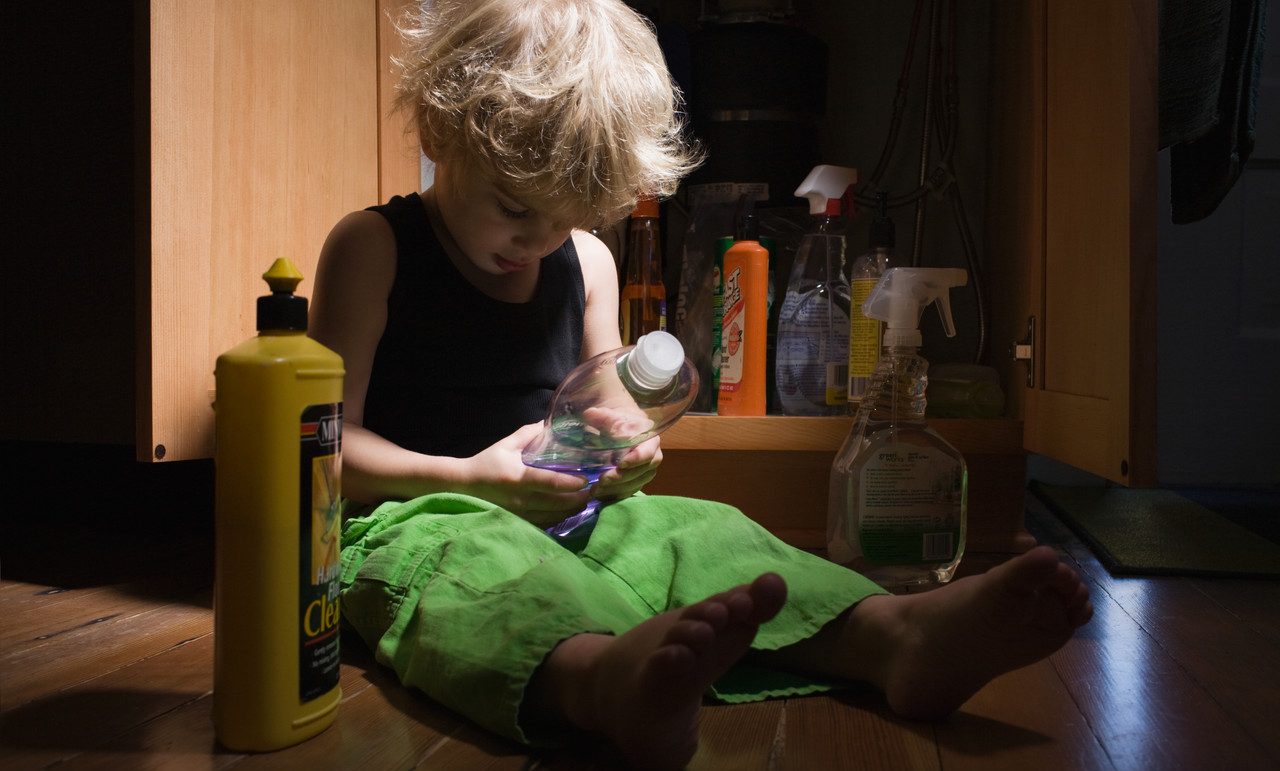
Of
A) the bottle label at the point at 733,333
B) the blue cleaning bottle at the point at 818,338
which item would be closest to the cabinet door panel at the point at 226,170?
the bottle label at the point at 733,333

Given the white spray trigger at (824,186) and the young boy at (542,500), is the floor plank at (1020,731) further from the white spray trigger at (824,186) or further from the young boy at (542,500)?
the white spray trigger at (824,186)

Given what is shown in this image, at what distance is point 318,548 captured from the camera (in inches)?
22.4

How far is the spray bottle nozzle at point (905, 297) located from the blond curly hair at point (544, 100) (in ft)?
0.88

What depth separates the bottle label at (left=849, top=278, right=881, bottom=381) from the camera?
1214 mm

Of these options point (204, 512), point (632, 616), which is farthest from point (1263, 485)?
point (204, 512)

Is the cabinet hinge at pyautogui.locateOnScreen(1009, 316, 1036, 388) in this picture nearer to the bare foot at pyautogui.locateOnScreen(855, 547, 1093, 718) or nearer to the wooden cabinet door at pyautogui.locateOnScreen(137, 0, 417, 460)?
the bare foot at pyautogui.locateOnScreen(855, 547, 1093, 718)

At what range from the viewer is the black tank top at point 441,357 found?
96cm

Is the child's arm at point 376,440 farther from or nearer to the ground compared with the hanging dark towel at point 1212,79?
nearer to the ground

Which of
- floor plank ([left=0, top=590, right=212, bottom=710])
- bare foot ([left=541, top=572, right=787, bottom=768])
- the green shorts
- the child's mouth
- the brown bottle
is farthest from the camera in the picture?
the brown bottle

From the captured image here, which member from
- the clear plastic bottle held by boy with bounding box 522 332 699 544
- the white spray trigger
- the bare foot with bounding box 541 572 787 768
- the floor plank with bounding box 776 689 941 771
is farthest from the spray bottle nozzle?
the bare foot with bounding box 541 572 787 768

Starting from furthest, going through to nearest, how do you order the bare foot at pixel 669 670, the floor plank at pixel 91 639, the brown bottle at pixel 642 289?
1. the brown bottle at pixel 642 289
2. the floor plank at pixel 91 639
3. the bare foot at pixel 669 670

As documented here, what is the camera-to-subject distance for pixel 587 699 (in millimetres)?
546

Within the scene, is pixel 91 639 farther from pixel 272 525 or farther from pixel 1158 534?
pixel 1158 534

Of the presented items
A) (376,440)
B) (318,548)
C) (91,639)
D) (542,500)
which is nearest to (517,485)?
(542,500)
